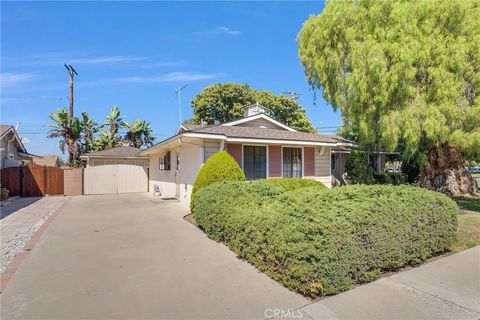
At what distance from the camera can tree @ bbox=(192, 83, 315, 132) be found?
108 feet

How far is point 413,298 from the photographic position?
12.5 feet

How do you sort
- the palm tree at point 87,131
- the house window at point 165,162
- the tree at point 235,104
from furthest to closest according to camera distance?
the tree at point 235,104, the palm tree at point 87,131, the house window at point 165,162

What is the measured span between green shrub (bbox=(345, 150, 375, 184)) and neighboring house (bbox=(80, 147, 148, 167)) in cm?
1333

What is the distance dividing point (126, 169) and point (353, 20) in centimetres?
1617

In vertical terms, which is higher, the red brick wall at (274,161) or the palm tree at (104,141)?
the palm tree at (104,141)

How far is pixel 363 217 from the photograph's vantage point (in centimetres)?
429

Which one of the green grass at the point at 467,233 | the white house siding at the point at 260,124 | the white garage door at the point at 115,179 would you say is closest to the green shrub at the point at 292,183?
the white house siding at the point at 260,124

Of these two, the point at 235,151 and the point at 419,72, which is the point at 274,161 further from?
the point at 419,72

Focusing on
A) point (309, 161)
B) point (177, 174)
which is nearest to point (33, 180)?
point (177, 174)

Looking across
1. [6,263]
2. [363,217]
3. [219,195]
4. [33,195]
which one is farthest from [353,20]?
[33,195]

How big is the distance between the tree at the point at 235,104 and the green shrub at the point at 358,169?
17328 mm

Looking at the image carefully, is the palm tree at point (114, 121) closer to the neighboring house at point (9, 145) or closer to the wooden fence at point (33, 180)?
the neighboring house at point (9, 145)

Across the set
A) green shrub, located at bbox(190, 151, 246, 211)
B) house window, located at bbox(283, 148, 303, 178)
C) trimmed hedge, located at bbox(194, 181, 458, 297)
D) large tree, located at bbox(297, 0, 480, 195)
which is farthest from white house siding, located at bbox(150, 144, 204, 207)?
large tree, located at bbox(297, 0, 480, 195)

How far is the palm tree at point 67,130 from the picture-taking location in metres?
24.5
